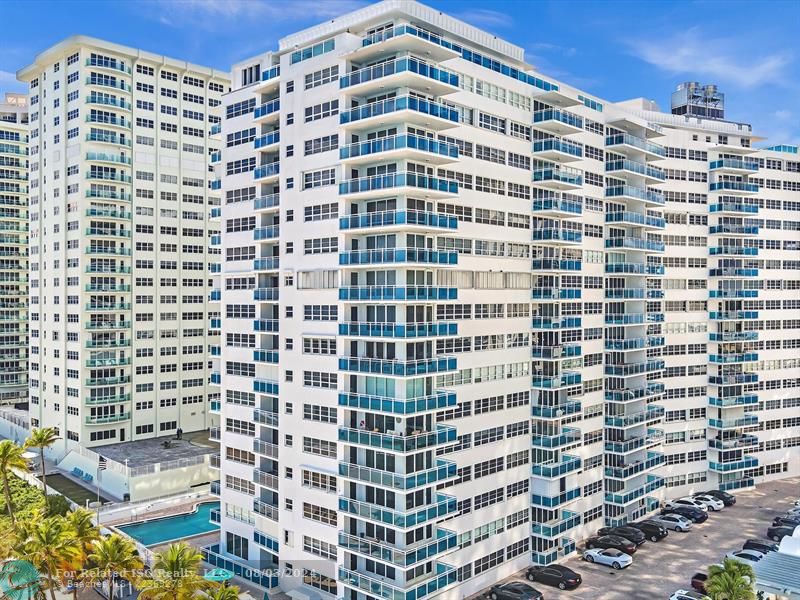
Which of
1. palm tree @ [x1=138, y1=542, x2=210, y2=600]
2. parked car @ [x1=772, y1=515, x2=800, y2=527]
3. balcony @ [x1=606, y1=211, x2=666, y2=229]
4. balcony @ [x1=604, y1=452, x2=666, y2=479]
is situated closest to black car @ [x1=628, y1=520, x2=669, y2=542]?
balcony @ [x1=604, y1=452, x2=666, y2=479]

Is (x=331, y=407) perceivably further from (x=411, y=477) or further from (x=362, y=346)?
(x=411, y=477)

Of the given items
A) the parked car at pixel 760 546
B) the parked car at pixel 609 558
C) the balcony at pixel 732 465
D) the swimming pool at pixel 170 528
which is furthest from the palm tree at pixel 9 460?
the balcony at pixel 732 465

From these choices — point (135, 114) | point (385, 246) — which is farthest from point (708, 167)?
point (135, 114)

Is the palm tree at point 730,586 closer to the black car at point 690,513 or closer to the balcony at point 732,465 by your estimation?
the black car at point 690,513

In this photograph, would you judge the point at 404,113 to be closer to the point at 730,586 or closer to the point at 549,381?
the point at 549,381

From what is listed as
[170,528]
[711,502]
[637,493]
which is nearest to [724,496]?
[711,502]
